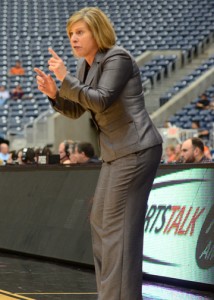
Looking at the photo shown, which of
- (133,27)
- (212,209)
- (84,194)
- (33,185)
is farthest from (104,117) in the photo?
(133,27)

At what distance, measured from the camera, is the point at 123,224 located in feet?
13.1

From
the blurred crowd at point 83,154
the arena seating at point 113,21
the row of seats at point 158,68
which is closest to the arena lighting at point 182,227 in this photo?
the blurred crowd at point 83,154

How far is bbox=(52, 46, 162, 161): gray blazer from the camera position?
3865mm

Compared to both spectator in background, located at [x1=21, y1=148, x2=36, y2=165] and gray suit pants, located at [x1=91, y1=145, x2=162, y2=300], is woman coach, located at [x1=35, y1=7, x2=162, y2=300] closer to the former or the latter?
gray suit pants, located at [x1=91, y1=145, x2=162, y2=300]

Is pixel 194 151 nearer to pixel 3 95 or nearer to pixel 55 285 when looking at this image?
pixel 55 285

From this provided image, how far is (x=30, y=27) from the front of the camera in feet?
107

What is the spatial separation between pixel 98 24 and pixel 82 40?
111mm

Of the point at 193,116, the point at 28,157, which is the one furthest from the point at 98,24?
the point at 193,116

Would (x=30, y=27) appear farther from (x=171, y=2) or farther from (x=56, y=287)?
(x=56, y=287)

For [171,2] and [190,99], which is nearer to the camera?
[190,99]

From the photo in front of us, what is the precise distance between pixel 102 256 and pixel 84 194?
12.9 feet

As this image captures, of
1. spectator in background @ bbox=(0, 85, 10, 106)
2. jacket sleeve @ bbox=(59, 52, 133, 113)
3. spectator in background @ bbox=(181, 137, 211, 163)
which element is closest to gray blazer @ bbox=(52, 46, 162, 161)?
jacket sleeve @ bbox=(59, 52, 133, 113)

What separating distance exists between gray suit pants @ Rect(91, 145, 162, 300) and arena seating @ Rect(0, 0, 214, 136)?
70.2 ft

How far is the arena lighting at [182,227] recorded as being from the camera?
6238 millimetres
